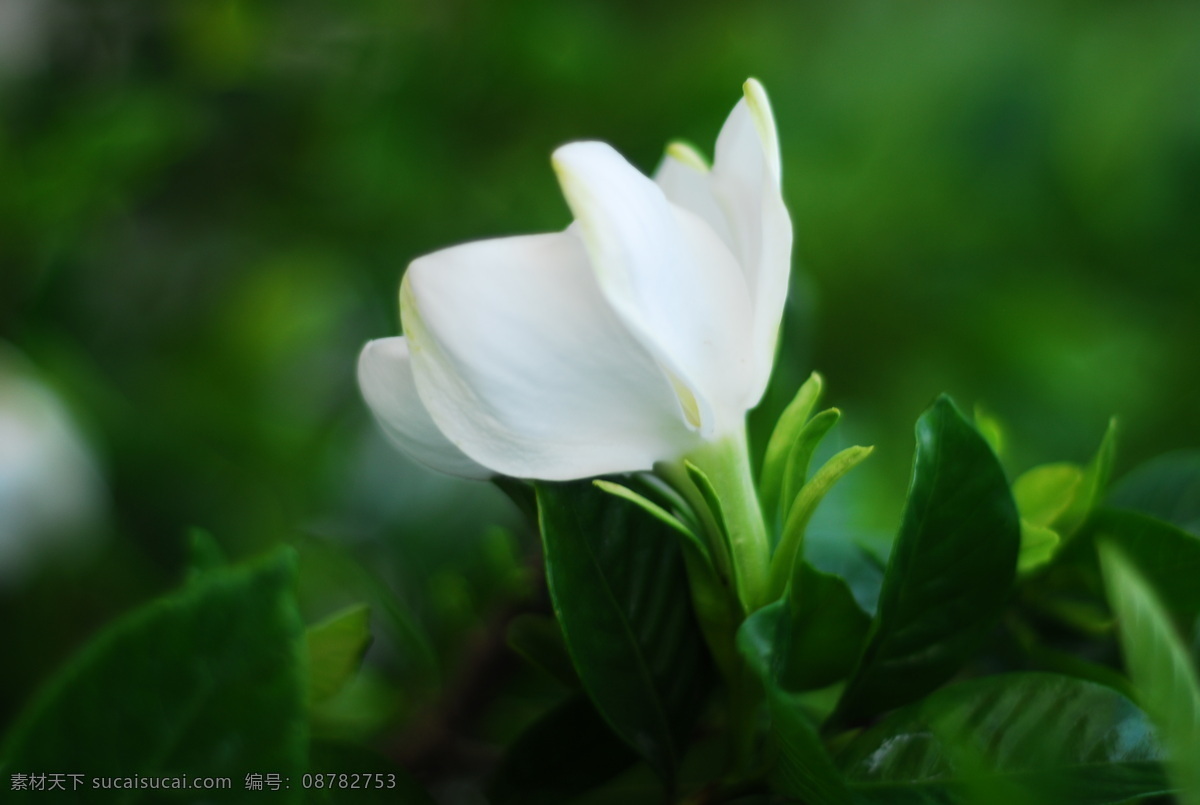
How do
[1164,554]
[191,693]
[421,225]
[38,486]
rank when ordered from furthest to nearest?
[421,225], [38,486], [1164,554], [191,693]

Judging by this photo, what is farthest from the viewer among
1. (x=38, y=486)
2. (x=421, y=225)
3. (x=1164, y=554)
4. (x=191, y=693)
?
(x=421, y=225)

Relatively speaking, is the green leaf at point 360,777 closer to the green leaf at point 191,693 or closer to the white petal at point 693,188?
the green leaf at point 191,693

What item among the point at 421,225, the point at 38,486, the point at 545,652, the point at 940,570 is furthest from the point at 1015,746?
the point at 421,225

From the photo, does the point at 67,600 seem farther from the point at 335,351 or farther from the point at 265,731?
the point at 265,731

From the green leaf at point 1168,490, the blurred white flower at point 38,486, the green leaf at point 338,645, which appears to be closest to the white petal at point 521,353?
the green leaf at point 338,645

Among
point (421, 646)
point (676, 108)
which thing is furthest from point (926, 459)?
point (676, 108)

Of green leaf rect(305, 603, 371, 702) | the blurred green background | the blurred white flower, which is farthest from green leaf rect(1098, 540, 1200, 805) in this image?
the blurred white flower

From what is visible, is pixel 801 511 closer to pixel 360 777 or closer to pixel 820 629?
pixel 820 629
